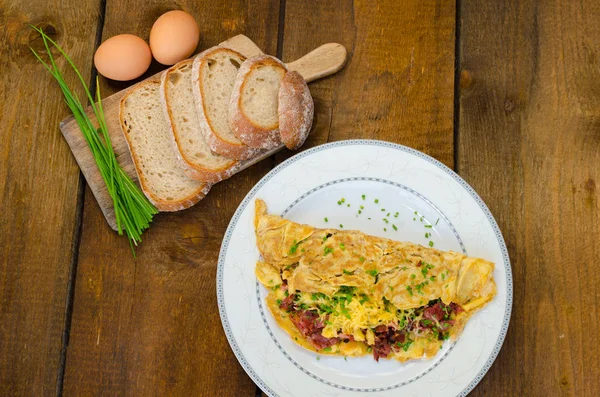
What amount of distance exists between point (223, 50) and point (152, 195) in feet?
2.96

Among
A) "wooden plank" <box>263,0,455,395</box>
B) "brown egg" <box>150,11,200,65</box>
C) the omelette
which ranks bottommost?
the omelette

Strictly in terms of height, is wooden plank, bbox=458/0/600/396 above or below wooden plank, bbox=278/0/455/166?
below

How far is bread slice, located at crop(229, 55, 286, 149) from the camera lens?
3428mm

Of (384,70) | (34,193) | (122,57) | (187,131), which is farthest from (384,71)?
(34,193)

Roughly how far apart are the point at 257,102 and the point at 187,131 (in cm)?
43

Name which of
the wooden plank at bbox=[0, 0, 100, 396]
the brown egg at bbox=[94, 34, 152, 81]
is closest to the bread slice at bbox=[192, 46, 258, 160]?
the brown egg at bbox=[94, 34, 152, 81]

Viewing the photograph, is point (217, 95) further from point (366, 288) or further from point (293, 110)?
point (366, 288)

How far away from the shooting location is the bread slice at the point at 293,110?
134 inches

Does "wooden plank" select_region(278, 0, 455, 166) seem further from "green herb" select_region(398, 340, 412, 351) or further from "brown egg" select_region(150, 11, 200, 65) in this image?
"green herb" select_region(398, 340, 412, 351)

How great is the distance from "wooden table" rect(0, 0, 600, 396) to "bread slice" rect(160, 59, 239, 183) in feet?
0.52

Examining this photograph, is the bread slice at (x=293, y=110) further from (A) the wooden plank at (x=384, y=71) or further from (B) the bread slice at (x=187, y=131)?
(B) the bread slice at (x=187, y=131)

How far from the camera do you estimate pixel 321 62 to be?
3.65 m

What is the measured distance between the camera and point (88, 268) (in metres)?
3.56

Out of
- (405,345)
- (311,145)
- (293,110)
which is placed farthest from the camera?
(311,145)
